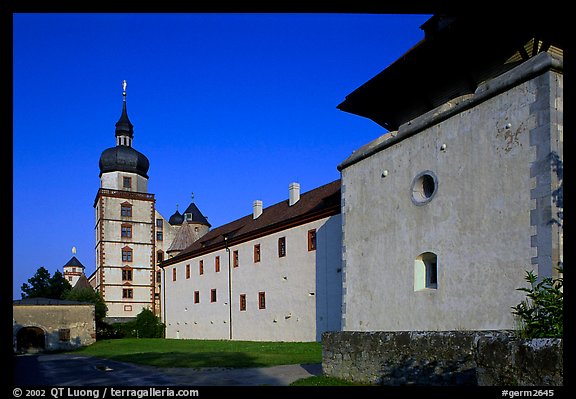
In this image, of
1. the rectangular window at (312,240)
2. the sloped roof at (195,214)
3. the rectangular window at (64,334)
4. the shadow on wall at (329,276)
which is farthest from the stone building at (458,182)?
the sloped roof at (195,214)

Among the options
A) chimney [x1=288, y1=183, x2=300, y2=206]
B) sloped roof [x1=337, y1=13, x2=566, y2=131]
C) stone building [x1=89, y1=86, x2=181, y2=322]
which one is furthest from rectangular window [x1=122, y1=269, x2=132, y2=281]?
sloped roof [x1=337, y1=13, x2=566, y2=131]

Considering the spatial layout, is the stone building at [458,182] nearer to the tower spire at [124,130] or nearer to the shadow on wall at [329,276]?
the shadow on wall at [329,276]

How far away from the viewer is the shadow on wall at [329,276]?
23.4m

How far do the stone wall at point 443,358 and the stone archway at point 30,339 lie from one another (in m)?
27.2

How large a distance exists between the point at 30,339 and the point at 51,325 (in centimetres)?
219

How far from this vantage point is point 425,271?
12.7m

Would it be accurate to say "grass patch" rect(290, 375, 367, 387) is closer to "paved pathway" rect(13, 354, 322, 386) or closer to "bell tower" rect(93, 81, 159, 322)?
"paved pathway" rect(13, 354, 322, 386)

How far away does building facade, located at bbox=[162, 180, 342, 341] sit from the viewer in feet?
80.9

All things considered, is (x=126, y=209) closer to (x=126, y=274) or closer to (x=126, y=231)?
(x=126, y=231)

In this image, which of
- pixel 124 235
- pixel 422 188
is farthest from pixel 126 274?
pixel 422 188

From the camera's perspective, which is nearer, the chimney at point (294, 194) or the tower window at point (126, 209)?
the chimney at point (294, 194)

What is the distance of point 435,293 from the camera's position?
39.6 ft
